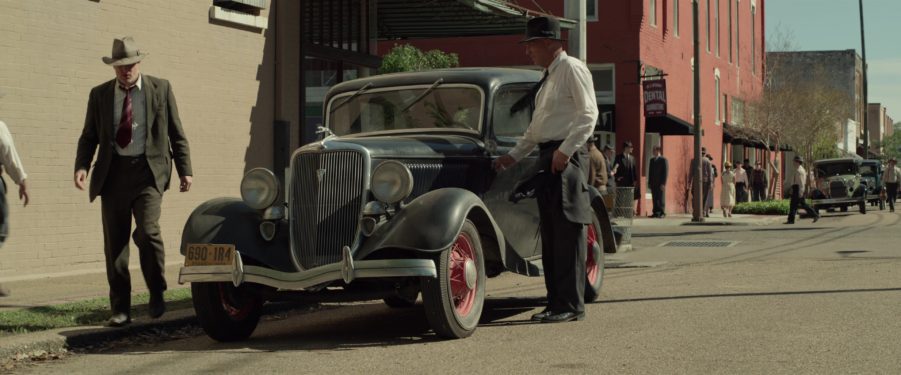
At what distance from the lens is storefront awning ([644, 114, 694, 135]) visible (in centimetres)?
3309

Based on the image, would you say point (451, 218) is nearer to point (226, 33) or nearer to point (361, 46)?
point (226, 33)

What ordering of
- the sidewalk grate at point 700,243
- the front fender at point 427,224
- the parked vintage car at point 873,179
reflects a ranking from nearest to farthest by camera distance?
the front fender at point 427,224 < the sidewalk grate at point 700,243 < the parked vintage car at point 873,179

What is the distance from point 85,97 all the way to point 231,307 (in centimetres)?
548

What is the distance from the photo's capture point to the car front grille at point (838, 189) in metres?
38.1

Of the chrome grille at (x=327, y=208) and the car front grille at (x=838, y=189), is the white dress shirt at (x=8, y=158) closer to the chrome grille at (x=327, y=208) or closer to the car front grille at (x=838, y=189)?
the chrome grille at (x=327, y=208)

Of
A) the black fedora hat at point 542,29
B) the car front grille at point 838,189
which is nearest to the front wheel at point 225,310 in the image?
the black fedora hat at point 542,29

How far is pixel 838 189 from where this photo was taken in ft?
125

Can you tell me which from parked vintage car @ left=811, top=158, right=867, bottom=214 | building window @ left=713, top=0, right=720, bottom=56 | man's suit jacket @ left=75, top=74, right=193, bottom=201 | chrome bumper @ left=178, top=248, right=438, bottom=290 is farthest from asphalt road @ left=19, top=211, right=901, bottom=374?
building window @ left=713, top=0, right=720, bottom=56

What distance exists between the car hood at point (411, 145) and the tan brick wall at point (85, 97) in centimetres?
455

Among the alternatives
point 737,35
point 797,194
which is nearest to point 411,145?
point 797,194

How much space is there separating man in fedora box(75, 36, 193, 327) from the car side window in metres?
2.29

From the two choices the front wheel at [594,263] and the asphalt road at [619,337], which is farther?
the front wheel at [594,263]

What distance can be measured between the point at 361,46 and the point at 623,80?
15.3 metres

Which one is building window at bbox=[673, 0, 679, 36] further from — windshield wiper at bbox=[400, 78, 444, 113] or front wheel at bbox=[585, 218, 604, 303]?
windshield wiper at bbox=[400, 78, 444, 113]
